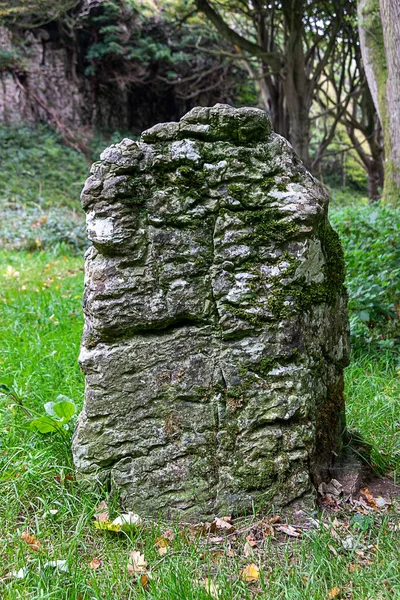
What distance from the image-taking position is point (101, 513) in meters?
2.24

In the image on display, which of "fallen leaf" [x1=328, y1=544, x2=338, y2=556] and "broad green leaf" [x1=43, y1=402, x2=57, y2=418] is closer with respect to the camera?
"fallen leaf" [x1=328, y1=544, x2=338, y2=556]

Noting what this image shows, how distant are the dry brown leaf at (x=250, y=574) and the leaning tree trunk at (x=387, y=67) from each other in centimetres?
593

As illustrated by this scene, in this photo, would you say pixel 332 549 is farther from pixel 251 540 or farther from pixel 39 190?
pixel 39 190

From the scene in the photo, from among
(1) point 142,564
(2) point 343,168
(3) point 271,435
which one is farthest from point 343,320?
(2) point 343,168

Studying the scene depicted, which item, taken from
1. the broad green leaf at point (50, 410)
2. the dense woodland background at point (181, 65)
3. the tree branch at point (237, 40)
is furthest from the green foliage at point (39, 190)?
the broad green leaf at point (50, 410)

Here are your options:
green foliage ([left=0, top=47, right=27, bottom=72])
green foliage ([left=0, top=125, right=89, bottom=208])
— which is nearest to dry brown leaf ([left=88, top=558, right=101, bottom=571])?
green foliage ([left=0, top=125, right=89, bottom=208])

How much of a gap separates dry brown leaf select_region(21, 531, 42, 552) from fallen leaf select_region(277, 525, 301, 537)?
0.97m

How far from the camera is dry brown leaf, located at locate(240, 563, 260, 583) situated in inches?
74.1

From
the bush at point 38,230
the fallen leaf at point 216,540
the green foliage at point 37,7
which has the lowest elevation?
the bush at point 38,230

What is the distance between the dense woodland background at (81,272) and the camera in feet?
6.28

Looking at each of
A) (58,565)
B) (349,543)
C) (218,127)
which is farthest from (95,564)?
(218,127)

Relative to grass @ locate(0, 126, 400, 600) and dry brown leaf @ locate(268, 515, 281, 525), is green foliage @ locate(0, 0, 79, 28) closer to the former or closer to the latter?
grass @ locate(0, 126, 400, 600)

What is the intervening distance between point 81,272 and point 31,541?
573 centimetres

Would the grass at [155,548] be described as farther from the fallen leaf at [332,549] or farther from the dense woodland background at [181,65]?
the dense woodland background at [181,65]
